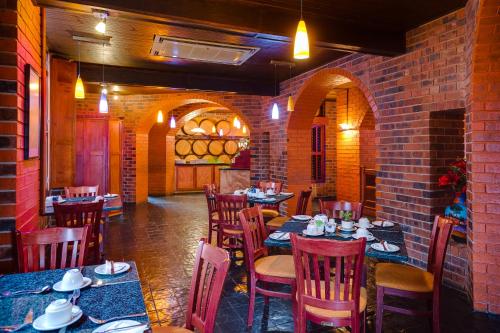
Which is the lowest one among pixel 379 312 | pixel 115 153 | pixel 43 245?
pixel 379 312

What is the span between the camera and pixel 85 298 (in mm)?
1689

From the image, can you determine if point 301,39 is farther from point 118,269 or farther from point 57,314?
point 57,314

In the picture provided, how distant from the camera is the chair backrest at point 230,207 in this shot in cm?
453

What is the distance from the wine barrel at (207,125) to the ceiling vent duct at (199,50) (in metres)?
8.41

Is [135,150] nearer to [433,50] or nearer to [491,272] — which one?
[433,50]

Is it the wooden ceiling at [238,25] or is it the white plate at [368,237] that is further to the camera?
the wooden ceiling at [238,25]

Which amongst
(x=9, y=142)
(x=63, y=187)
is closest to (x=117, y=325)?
(x=9, y=142)

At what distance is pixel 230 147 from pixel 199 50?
9601mm

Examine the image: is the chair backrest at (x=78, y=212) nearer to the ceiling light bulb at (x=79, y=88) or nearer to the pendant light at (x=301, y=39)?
the ceiling light bulb at (x=79, y=88)

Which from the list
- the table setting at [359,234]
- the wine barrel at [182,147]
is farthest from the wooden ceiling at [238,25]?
the wine barrel at [182,147]

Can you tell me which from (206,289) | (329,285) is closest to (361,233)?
(329,285)

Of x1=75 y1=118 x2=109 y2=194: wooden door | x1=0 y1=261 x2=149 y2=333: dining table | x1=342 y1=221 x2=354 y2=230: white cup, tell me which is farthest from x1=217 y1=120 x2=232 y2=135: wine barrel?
x1=0 y1=261 x2=149 y2=333: dining table

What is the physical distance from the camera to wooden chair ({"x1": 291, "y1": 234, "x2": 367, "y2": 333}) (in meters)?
2.16

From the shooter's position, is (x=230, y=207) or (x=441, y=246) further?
(x=230, y=207)
